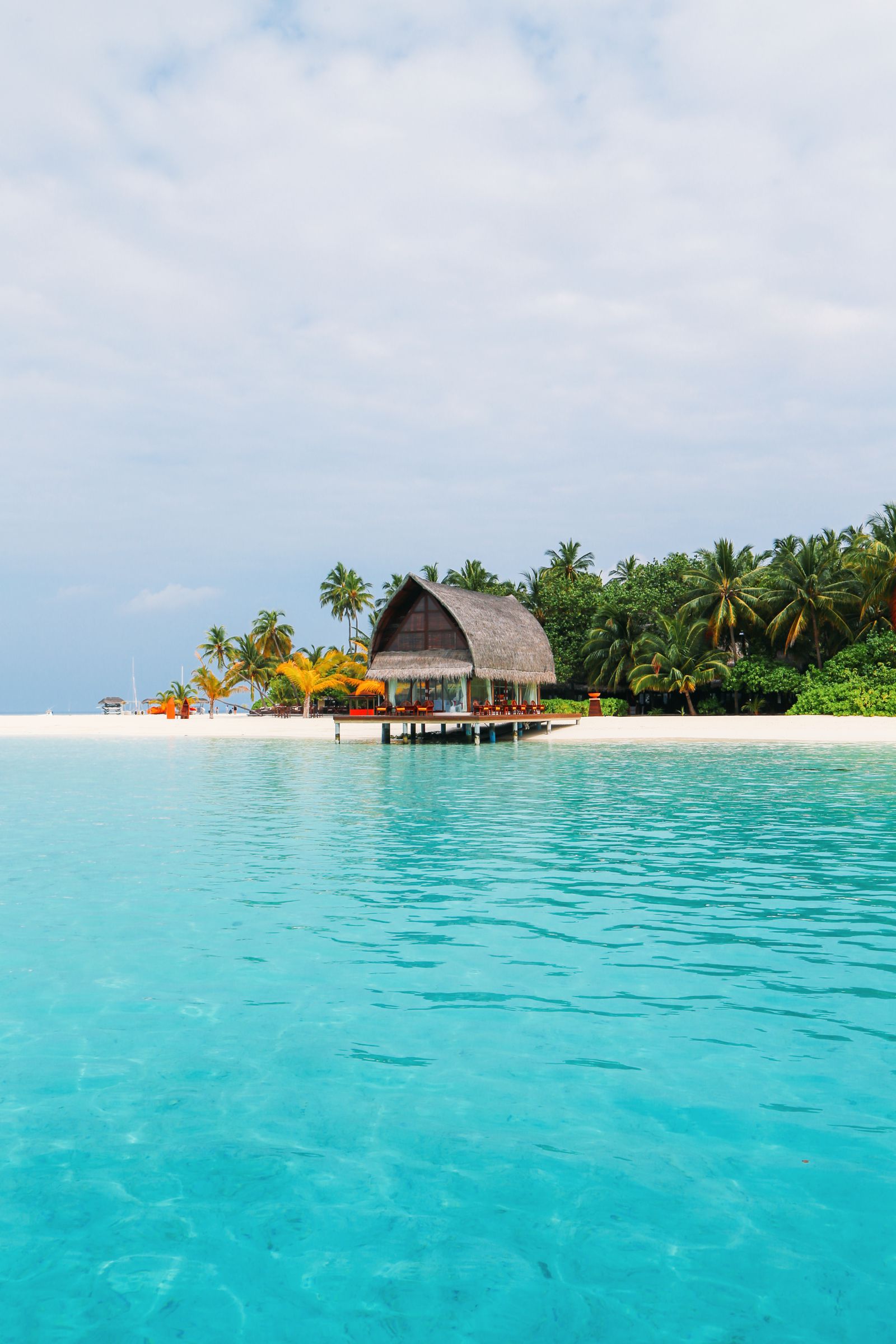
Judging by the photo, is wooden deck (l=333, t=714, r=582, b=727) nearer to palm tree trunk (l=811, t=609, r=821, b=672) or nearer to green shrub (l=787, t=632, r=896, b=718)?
green shrub (l=787, t=632, r=896, b=718)

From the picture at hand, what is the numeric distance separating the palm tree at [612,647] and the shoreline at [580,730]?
279 cm

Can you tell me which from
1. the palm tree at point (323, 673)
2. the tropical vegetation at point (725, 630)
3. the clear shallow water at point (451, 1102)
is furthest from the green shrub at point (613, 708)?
the clear shallow water at point (451, 1102)

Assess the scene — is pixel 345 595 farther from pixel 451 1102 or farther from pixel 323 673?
pixel 451 1102

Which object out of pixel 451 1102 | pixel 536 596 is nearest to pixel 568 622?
pixel 536 596

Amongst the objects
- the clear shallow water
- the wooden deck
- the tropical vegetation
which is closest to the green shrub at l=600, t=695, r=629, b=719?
the tropical vegetation

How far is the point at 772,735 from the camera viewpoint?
32062 millimetres

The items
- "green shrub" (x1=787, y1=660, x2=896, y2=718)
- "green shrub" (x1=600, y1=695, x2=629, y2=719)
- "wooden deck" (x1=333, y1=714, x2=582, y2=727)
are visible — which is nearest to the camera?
"wooden deck" (x1=333, y1=714, x2=582, y2=727)

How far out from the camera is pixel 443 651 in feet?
113

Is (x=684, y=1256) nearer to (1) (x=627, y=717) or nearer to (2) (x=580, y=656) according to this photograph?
(1) (x=627, y=717)

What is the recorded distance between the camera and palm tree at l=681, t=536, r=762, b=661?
42531 millimetres

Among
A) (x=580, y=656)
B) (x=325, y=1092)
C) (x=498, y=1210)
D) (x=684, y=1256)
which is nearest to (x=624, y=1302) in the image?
(x=684, y=1256)

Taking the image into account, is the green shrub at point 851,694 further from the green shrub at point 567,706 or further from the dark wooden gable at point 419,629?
the dark wooden gable at point 419,629

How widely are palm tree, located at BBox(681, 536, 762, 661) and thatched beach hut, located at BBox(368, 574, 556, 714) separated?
10.0 meters

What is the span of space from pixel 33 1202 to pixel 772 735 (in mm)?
31035
